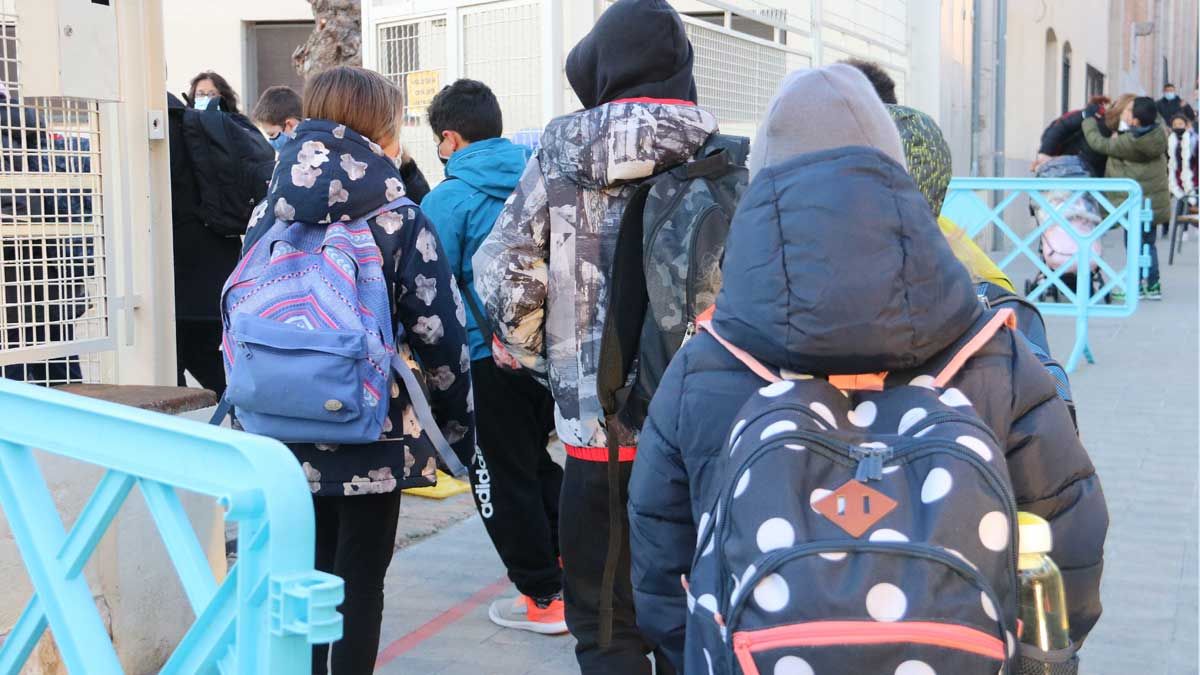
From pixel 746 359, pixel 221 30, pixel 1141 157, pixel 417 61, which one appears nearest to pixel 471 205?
pixel 746 359

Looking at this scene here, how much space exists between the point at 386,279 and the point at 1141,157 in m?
12.0

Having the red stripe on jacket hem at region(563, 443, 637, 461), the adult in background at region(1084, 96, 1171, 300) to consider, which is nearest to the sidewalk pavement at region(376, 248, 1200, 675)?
the red stripe on jacket hem at region(563, 443, 637, 461)

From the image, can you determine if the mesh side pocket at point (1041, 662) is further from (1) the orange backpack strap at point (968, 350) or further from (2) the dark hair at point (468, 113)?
(2) the dark hair at point (468, 113)

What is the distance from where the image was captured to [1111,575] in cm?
507

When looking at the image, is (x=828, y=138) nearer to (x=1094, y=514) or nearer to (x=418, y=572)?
(x=1094, y=514)

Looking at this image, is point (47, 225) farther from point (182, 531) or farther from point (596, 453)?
point (182, 531)

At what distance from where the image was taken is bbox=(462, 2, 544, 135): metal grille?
701 centimetres

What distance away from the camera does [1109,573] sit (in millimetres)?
5102

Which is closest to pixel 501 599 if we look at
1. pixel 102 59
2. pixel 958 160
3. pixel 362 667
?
pixel 362 667

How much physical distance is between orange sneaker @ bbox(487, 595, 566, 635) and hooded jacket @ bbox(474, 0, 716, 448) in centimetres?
126

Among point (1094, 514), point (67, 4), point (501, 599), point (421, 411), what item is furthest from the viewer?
point (501, 599)

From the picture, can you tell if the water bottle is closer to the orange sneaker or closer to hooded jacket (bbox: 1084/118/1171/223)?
the orange sneaker

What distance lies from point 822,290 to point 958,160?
1527 cm

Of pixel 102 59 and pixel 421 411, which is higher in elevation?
pixel 102 59
